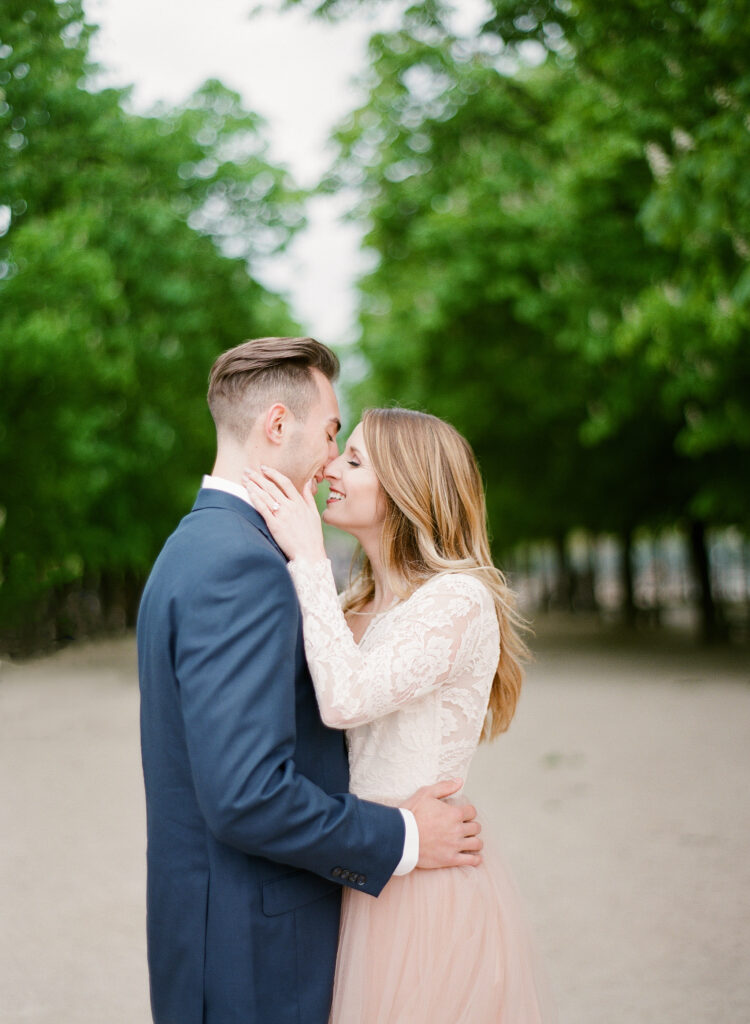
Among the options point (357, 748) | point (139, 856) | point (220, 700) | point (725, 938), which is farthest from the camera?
point (139, 856)

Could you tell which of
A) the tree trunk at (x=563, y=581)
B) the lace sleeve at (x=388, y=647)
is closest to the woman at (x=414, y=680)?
the lace sleeve at (x=388, y=647)

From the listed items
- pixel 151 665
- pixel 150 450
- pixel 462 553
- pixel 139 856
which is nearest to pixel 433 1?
pixel 139 856

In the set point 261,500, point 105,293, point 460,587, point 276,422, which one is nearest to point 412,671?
point 460,587

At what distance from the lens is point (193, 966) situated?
2.34 metres

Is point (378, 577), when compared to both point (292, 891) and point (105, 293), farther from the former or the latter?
point (105, 293)

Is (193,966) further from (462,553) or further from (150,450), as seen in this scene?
(150,450)

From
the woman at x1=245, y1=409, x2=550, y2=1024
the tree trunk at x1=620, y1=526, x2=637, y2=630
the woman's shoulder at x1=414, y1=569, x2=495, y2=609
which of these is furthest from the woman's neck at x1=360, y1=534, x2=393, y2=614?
the tree trunk at x1=620, y1=526, x2=637, y2=630

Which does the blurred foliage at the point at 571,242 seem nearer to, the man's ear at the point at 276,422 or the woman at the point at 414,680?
the woman at the point at 414,680

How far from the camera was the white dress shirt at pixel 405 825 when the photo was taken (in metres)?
2.46

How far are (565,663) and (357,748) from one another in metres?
19.7

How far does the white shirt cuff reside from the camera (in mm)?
2459

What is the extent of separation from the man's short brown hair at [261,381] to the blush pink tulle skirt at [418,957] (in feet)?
4.07

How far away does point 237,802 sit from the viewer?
2115mm

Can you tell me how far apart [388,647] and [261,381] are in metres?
0.73
